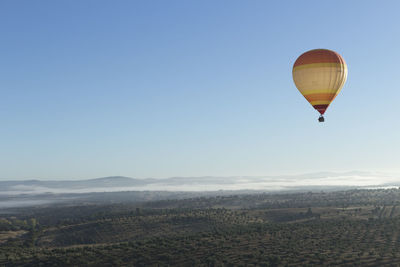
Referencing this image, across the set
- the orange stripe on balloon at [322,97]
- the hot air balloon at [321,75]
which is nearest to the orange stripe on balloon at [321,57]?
the hot air balloon at [321,75]

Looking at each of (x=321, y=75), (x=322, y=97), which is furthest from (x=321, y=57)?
(x=322, y=97)

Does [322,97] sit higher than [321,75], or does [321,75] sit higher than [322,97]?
[321,75]

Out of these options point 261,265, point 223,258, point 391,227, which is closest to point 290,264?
point 261,265

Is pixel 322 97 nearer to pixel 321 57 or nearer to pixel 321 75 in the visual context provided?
pixel 321 75

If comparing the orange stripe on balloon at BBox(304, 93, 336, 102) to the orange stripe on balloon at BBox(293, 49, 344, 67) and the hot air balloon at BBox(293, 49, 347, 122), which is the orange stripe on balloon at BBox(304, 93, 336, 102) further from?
the orange stripe on balloon at BBox(293, 49, 344, 67)

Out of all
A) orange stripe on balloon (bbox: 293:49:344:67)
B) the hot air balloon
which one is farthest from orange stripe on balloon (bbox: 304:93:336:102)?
orange stripe on balloon (bbox: 293:49:344:67)

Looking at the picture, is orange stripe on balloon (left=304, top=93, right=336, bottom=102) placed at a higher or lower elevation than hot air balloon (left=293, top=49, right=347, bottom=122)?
lower

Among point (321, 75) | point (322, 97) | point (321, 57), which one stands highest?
point (321, 57)

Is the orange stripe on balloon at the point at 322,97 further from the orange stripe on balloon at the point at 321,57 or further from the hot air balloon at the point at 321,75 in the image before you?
the orange stripe on balloon at the point at 321,57

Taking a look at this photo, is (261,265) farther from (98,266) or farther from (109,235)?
(109,235)
